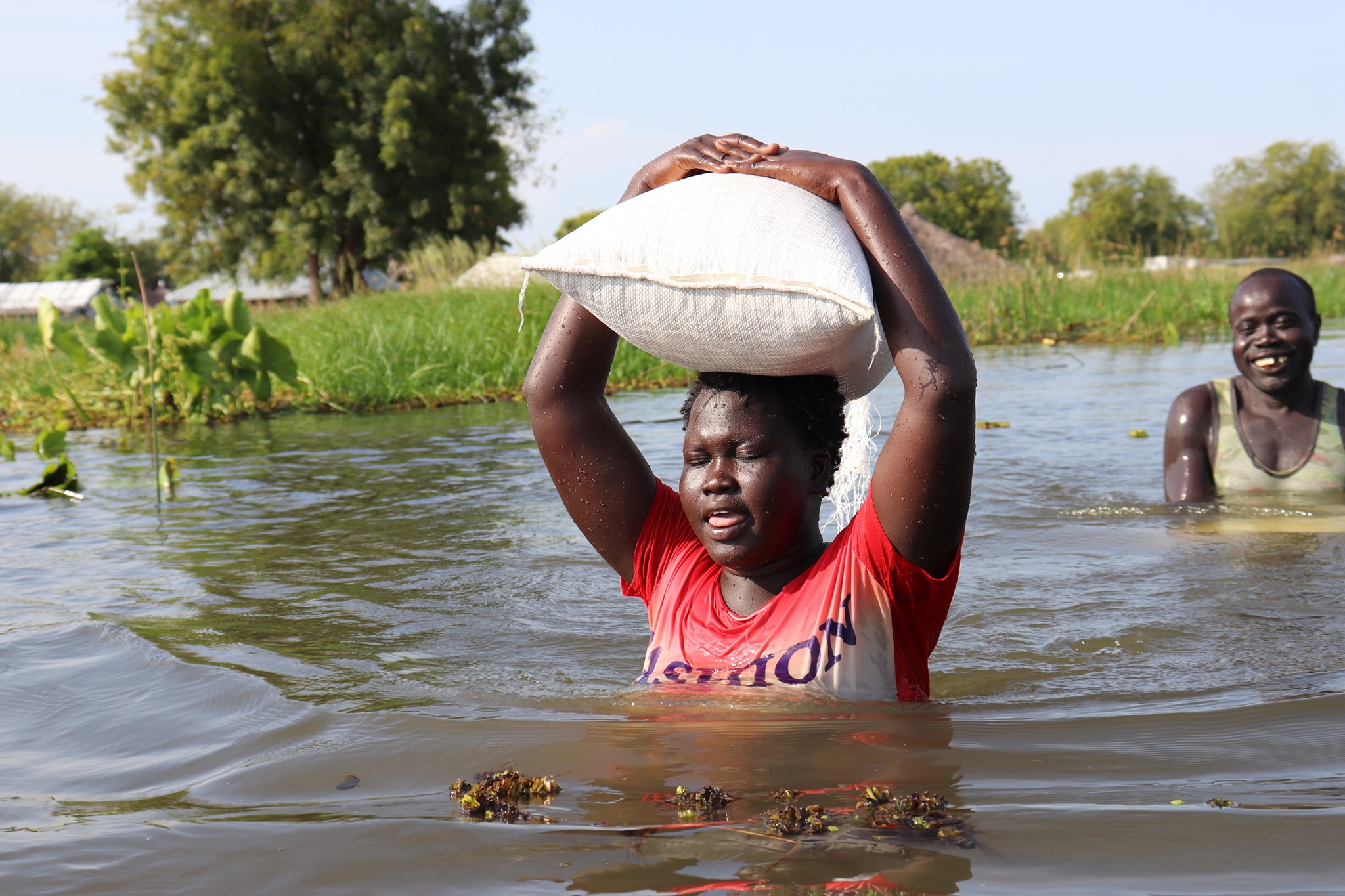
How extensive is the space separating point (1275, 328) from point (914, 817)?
4091mm

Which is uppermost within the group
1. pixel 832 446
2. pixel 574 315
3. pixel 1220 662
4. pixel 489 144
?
pixel 489 144

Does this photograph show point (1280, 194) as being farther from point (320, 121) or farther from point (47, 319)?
point (47, 319)

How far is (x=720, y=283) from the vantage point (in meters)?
2.07

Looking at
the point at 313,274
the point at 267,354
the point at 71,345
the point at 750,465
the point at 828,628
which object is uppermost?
the point at 313,274

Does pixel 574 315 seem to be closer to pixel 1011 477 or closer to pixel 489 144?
pixel 1011 477

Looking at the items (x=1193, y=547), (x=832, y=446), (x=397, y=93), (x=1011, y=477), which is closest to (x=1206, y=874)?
(x=832, y=446)

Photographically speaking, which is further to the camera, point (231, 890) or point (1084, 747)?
point (1084, 747)

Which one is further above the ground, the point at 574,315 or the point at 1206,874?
the point at 574,315

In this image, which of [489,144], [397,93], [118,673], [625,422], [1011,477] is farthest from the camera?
[489,144]

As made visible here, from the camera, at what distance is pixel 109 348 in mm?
9180

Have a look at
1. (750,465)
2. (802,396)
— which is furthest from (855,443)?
(750,465)

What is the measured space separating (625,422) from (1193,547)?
4836 millimetres

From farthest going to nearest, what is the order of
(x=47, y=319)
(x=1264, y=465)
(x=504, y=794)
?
(x=47, y=319) → (x=1264, y=465) → (x=504, y=794)

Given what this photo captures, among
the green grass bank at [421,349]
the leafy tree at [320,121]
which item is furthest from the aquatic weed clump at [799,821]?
the leafy tree at [320,121]
